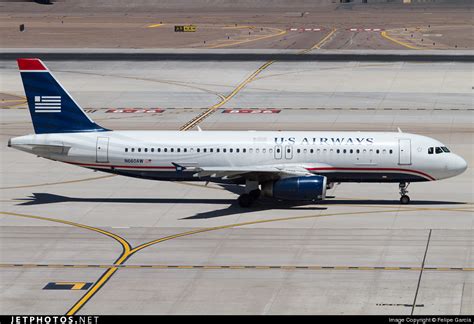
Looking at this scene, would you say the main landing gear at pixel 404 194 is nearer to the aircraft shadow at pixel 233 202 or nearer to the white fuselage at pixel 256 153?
the aircraft shadow at pixel 233 202

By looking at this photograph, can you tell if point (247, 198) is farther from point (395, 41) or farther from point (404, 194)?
point (395, 41)

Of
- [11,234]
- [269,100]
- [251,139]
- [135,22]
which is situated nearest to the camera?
[11,234]

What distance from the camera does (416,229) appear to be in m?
59.2

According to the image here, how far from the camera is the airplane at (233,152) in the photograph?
65375 mm

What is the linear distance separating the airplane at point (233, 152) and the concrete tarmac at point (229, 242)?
1945 mm

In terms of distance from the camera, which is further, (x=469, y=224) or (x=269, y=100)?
(x=269, y=100)

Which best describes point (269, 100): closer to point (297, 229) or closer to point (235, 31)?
point (297, 229)

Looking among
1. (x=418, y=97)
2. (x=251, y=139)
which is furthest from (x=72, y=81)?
(x=251, y=139)

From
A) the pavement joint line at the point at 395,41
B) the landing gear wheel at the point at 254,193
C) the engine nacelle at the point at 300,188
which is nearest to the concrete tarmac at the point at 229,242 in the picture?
the landing gear wheel at the point at 254,193

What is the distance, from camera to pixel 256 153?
216 ft

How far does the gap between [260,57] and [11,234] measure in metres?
83.3

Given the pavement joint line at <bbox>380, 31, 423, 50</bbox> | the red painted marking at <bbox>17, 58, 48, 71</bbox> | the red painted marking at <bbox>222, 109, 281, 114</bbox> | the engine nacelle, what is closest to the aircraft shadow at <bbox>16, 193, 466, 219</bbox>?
the engine nacelle

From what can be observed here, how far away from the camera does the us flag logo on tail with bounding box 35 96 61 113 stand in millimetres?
67250

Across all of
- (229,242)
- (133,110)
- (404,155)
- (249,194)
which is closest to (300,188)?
(249,194)
